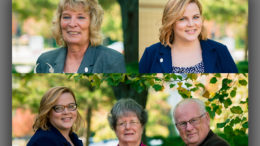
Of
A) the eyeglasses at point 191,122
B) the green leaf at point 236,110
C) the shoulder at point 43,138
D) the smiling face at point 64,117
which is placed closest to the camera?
the shoulder at point 43,138

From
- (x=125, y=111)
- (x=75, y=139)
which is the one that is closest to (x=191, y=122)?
(x=125, y=111)

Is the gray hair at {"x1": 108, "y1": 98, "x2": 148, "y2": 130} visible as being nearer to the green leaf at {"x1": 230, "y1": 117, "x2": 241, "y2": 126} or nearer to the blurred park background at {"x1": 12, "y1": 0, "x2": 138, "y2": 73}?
the blurred park background at {"x1": 12, "y1": 0, "x2": 138, "y2": 73}

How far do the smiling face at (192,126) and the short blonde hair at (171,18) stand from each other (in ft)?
2.56

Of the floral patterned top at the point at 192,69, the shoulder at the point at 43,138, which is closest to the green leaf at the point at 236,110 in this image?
the floral patterned top at the point at 192,69

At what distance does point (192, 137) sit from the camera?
15.9 feet

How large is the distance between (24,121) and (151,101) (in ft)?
4.96

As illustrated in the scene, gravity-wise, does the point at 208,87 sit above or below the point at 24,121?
above

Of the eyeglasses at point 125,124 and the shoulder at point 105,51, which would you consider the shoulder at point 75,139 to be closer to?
the eyeglasses at point 125,124

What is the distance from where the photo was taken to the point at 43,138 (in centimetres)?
448

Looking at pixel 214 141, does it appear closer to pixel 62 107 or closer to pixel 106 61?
pixel 106 61

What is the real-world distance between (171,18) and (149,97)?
99 centimetres

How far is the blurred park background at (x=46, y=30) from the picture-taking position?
4922mm
